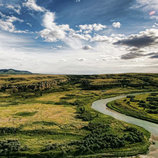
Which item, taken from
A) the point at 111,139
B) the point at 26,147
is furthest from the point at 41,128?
the point at 111,139

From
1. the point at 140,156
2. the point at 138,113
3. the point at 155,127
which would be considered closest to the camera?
the point at 140,156

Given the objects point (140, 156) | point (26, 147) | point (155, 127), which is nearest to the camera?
point (140, 156)

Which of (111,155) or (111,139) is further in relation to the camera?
(111,139)

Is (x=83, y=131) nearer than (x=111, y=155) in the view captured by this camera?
No

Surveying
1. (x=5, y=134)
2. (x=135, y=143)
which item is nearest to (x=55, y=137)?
(x=5, y=134)

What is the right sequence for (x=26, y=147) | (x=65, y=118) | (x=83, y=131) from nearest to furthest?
1. (x=26, y=147)
2. (x=83, y=131)
3. (x=65, y=118)

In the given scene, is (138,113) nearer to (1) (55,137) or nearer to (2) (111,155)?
(2) (111,155)

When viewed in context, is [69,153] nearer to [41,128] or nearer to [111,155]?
[111,155]

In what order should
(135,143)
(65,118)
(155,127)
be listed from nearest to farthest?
(135,143) → (155,127) → (65,118)
